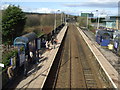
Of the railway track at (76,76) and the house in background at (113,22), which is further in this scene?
the house in background at (113,22)

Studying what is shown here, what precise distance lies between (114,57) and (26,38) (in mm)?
→ 9966

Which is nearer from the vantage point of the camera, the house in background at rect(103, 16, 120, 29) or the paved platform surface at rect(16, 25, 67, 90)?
the paved platform surface at rect(16, 25, 67, 90)

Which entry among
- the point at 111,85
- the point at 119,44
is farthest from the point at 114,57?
the point at 111,85

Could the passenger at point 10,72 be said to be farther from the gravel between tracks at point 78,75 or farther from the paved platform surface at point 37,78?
the gravel between tracks at point 78,75

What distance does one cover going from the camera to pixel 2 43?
22141 millimetres

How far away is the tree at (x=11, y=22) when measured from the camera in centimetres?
2095

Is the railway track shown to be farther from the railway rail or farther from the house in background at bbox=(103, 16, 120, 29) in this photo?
the house in background at bbox=(103, 16, 120, 29)

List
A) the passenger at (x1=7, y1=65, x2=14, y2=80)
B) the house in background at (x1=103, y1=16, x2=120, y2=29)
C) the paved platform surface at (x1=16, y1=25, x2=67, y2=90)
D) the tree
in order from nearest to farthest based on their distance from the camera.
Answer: the passenger at (x1=7, y1=65, x2=14, y2=80) → the paved platform surface at (x1=16, y1=25, x2=67, y2=90) → the tree → the house in background at (x1=103, y1=16, x2=120, y2=29)

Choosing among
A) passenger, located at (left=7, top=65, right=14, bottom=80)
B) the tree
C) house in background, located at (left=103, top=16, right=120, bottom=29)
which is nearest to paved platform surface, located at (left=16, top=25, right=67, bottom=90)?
passenger, located at (left=7, top=65, right=14, bottom=80)

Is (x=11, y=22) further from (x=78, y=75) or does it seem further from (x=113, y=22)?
(x=113, y=22)

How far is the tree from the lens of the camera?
825 inches

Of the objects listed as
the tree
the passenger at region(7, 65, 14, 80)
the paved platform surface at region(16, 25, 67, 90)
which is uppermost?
the tree

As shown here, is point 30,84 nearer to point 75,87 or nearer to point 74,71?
point 75,87

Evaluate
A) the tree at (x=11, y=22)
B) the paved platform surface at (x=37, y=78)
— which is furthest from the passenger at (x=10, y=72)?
the tree at (x=11, y=22)
